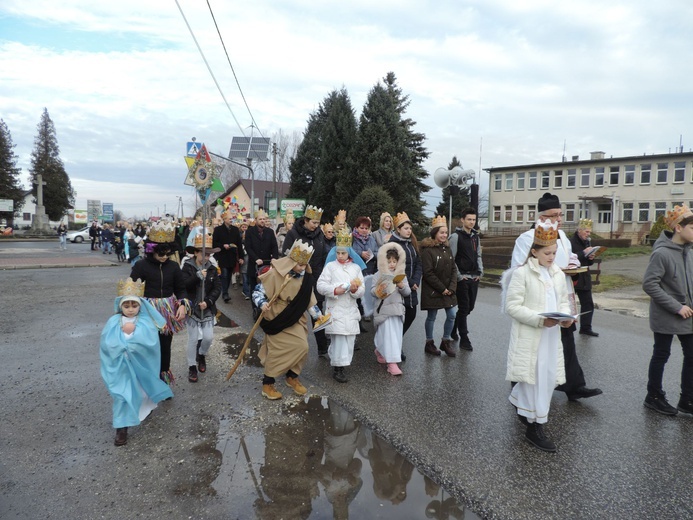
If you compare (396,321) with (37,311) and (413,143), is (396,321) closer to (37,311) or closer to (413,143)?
(37,311)

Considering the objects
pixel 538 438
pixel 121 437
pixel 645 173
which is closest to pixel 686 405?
pixel 538 438

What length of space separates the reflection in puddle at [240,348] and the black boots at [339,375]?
1166mm

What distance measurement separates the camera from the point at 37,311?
A: 10.0 meters

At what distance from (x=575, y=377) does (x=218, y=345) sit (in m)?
5.08

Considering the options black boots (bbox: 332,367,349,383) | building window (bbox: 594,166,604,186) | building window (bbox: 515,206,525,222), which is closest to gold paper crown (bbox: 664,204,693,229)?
black boots (bbox: 332,367,349,383)

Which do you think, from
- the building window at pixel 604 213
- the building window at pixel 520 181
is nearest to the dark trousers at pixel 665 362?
the building window at pixel 604 213

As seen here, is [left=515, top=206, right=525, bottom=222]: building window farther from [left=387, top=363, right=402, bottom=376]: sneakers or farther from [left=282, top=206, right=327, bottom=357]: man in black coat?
[left=387, top=363, right=402, bottom=376]: sneakers

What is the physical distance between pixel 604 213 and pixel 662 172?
6201mm

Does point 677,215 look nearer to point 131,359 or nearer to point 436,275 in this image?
point 436,275

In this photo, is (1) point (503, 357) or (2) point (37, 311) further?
(2) point (37, 311)

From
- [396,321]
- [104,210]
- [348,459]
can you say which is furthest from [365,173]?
[104,210]

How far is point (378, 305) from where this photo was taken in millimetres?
6309

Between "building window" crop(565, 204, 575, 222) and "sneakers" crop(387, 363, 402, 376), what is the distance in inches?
1900

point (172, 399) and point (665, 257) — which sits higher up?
point (665, 257)
